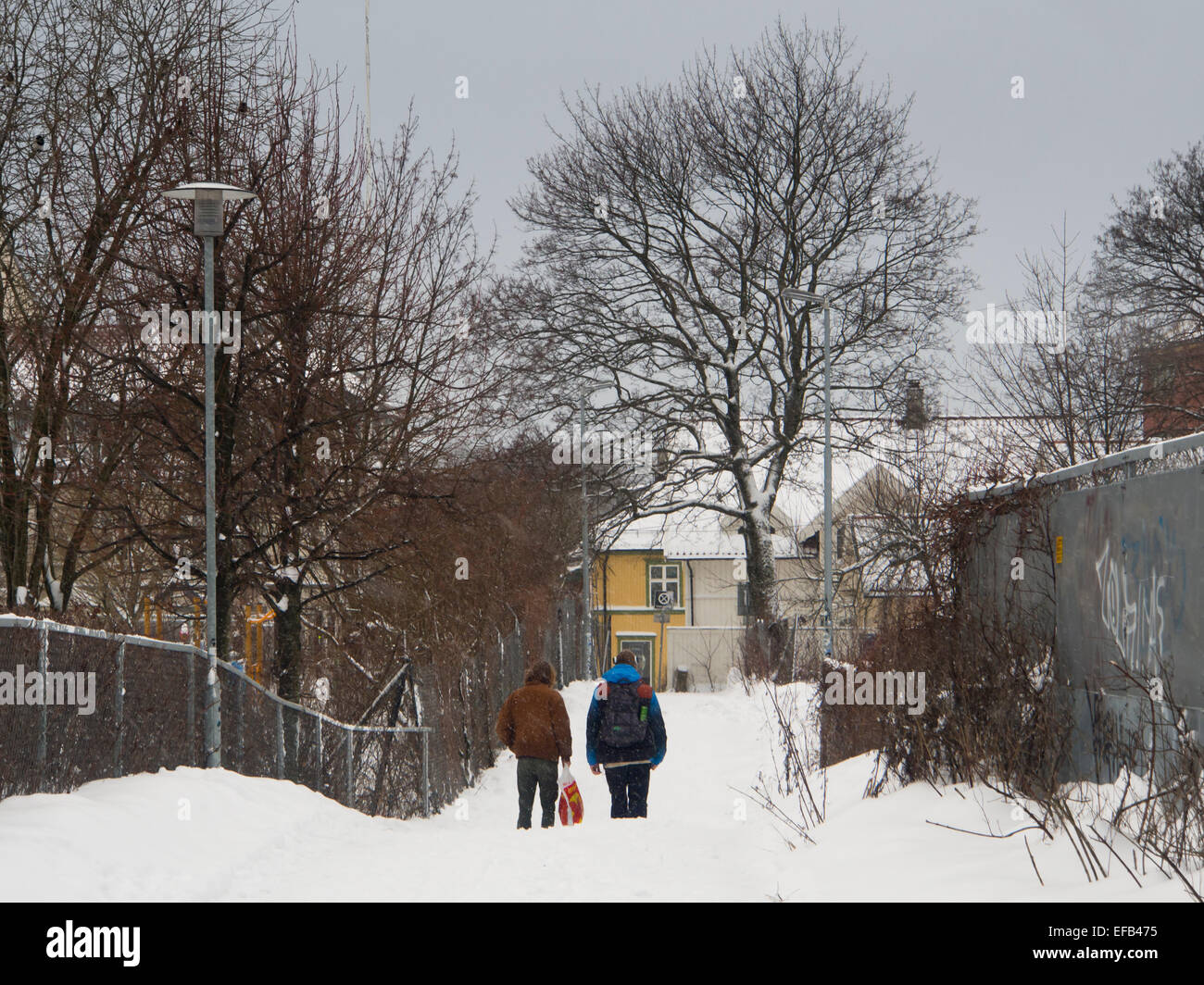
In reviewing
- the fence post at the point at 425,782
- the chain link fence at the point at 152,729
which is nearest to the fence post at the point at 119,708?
the chain link fence at the point at 152,729

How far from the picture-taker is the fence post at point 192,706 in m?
11.7

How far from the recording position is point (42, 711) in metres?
8.48

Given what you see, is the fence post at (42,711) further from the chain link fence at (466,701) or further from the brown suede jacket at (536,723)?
the chain link fence at (466,701)

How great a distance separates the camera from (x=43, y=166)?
61.1 ft

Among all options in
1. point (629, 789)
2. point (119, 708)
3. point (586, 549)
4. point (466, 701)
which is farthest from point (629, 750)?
point (586, 549)

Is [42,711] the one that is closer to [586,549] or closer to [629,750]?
[629,750]

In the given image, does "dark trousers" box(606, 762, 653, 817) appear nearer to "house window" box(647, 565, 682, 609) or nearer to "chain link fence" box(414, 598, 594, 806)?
"chain link fence" box(414, 598, 594, 806)

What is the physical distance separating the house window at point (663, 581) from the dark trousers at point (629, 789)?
163 ft

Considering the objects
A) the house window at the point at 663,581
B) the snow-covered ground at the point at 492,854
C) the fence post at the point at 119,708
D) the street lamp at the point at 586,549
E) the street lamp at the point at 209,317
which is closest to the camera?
the snow-covered ground at the point at 492,854

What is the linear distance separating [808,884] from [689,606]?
5341cm

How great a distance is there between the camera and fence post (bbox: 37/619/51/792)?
8445mm
